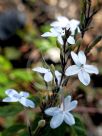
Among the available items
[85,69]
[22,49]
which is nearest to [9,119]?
[22,49]

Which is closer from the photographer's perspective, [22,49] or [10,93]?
[10,93]

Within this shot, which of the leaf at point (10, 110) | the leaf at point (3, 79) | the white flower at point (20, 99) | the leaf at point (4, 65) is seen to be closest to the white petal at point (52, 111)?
the white flower at point (20, 99)

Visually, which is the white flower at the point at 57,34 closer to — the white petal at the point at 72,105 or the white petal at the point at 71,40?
the white petal at the point at 71,40

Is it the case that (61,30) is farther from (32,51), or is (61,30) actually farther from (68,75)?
(32,51)

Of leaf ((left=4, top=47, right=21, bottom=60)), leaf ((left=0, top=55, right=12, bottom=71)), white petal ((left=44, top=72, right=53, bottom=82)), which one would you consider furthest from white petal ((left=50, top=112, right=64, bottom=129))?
leaf ((left=4, top=47, right=21, bottom=60))

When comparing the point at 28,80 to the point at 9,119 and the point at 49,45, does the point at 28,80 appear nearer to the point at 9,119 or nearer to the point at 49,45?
the point at 9,119

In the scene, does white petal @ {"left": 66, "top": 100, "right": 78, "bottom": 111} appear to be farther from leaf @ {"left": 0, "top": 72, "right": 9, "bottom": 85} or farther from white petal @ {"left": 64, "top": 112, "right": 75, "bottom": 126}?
leaf @ {"left": 0, "top": 72, "right": 9, "bottom": 85}
